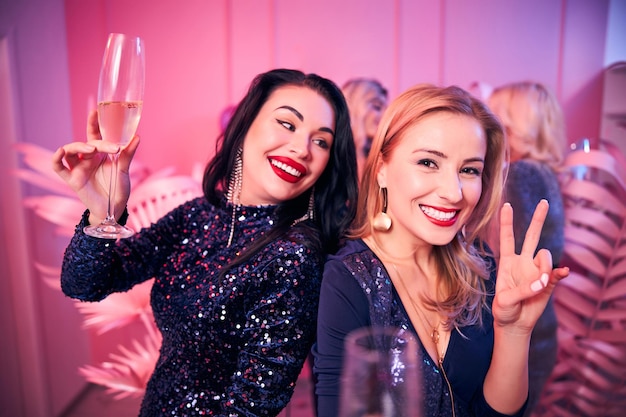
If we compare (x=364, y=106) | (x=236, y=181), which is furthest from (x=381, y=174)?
(x=364, y=106)

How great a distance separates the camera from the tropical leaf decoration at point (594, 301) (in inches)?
82.2

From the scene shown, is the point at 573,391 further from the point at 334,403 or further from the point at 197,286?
the point at 197,286

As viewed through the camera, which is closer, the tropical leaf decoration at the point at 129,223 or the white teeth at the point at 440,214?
the white teeth at the point at 440,214

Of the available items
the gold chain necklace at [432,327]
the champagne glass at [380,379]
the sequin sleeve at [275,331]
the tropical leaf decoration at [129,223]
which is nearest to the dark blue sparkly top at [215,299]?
the sequin sleeve at [275,331]

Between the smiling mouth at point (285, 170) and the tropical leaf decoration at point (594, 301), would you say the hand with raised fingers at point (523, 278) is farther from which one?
the tropical leaf decoration at point (594, 301)

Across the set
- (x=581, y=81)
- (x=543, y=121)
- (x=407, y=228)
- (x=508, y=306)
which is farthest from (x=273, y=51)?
(x=508, y=306)

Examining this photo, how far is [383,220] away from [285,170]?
0.29 m

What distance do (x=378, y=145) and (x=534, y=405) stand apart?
1.41m

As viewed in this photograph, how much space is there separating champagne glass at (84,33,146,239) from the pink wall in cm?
211

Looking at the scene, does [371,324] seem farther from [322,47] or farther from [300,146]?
[322,47]

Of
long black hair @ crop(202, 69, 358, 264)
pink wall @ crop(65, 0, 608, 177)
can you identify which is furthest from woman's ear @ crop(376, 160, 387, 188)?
pink wall @ crop(65, 0, 608, 177)

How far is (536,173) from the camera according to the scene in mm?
2160

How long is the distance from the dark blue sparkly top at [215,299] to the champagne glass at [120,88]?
0.91ft

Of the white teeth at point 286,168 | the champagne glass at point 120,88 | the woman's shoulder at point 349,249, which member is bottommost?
the woman's shoulder at point 349,249
